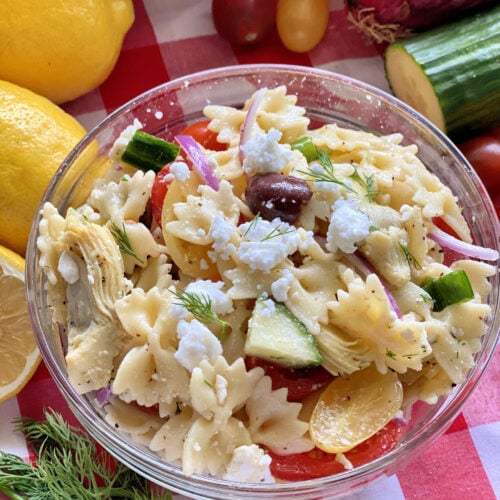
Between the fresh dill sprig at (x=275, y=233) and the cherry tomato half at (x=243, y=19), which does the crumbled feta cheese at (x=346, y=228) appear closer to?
the fresh dill sprig at (x=275, y=233)

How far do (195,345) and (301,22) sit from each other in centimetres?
160

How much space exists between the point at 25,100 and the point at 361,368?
140cm

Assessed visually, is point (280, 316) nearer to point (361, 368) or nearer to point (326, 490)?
point (361, 368)

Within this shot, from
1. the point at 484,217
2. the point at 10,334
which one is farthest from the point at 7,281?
the point at 484,217

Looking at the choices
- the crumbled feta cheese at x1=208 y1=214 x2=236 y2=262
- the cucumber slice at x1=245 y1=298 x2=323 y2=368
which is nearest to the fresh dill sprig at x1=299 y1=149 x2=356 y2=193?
the crumbled feta cheese at x1=208 y1=214 x2=236 y2=262

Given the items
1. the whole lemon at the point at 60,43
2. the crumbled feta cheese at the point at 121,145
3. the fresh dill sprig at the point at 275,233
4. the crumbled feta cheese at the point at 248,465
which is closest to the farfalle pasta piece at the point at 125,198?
the crumbled feta cheese at the point at 121,145

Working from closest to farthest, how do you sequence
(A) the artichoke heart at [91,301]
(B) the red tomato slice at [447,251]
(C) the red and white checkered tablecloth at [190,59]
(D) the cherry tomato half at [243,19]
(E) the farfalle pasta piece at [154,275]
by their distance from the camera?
1. (A) the artichoke heart at [91,301]
2. (E) the farfalle pasta piece at [154,275]
3. (B) the red tomato slice at [447,251]
4. (C) the red and white checkered tablecloth at [190,59]
5. (D) the cherry tomato half at [243,19]

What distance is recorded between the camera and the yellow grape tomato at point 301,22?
288cm

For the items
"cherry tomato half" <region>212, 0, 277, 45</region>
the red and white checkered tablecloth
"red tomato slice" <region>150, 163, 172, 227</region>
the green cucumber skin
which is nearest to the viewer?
"red tomato slice" <region>150, 163, 172, 227</region>

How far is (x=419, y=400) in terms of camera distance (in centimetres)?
197

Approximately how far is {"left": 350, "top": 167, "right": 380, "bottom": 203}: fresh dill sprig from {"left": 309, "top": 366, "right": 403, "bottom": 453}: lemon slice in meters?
0.45

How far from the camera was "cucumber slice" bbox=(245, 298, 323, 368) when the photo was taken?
172cm

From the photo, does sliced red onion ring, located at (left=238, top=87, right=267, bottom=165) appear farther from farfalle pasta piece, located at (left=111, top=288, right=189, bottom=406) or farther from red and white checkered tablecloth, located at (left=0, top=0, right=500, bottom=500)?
red and white checkered tablecloth, located at (left=0, top=0, right=500, bottom=500)

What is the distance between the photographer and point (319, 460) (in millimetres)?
1867
